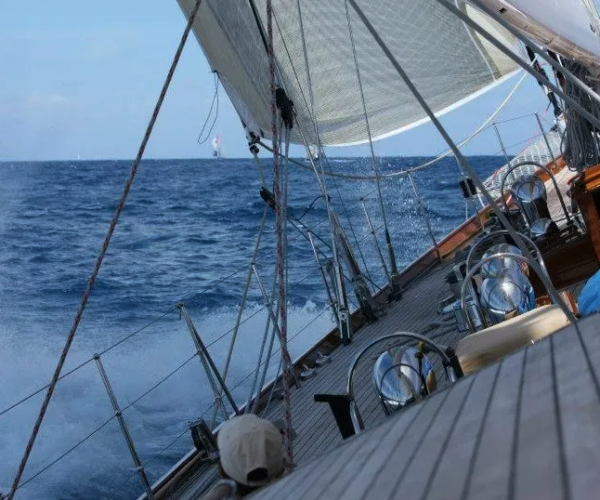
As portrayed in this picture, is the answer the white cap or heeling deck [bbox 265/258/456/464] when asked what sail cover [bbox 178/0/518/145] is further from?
the white cap

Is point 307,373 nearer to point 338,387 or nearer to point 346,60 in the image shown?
point 338,387

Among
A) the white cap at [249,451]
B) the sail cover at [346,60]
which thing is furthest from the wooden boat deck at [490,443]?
the sail cover at [346,60]

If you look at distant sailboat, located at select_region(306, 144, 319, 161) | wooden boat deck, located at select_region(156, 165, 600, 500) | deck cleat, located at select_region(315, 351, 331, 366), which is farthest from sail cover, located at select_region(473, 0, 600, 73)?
deck cleat, located at select_region(315, 351, 331, 366)

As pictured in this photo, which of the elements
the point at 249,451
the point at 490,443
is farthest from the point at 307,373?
the point at 490,443

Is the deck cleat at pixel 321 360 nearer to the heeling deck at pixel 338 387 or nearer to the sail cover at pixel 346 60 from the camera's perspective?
the heeling deck at pixel 338 387

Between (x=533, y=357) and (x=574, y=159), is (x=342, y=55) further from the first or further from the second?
(x=533, y=357)

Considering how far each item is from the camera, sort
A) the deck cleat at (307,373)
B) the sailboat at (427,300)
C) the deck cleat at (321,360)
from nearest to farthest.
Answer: the sailboat at (427,300)
the deck cleat at (307,373)
the deck cleat at (321,360)

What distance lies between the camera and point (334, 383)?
4363 mm

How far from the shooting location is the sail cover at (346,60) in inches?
206

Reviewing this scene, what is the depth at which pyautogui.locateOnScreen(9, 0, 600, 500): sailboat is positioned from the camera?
127 cm

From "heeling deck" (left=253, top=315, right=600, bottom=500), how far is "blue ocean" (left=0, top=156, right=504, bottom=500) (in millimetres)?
1637

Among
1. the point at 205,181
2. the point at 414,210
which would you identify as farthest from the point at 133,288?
the point at 205,181

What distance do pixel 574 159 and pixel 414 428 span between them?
3683 mm

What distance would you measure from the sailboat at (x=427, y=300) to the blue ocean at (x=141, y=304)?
1.26 ft
